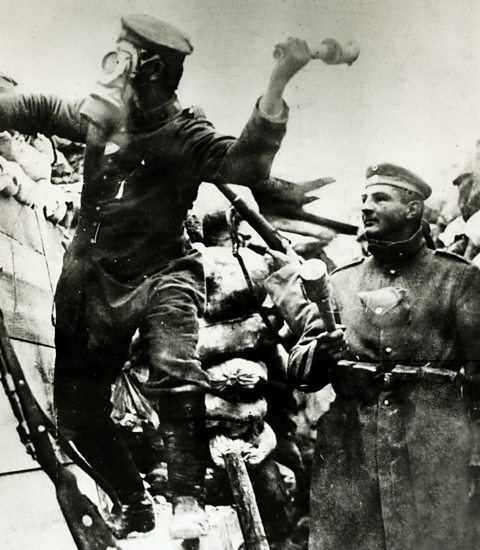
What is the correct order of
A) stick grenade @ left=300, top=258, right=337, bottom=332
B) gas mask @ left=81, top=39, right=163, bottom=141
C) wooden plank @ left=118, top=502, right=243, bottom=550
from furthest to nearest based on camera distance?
gas mask @ left=81, top=39, right=163, bottom=141
stick grenade @ left=300, top=258, right=337, bottom=332
wooden plank @ left=118, top=502, right=243, bottom=550

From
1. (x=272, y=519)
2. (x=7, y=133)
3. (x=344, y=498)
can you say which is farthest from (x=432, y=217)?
(x=7, y=133)

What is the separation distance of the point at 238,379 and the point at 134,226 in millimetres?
913

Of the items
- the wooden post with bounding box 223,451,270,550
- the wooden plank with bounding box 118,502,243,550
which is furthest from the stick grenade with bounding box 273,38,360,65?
the wooden plank with bounding box 118,502,243,550

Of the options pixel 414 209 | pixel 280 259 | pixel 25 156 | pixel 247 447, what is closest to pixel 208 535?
pixel 247 447

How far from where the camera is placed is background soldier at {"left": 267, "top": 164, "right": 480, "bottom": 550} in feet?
11.8

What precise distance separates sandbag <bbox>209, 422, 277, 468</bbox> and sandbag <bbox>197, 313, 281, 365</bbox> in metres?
0.38

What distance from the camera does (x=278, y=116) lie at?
3750 mm

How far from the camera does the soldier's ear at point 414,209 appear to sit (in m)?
3.77

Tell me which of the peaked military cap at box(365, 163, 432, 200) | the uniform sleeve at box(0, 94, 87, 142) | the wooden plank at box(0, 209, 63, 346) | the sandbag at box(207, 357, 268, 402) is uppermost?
the uniform sleeve at box(0, 94, 87, 142)

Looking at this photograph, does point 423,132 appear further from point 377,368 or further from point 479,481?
point 479,481

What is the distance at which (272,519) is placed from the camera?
11.8 feet

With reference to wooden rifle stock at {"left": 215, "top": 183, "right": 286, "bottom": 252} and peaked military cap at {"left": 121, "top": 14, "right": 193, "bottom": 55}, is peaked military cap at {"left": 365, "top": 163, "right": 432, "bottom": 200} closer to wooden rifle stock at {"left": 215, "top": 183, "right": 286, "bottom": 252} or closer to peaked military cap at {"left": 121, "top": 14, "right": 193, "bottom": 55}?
wooden rifle stock at {"left": 215, "top": 183, "right": 286, "bottom": 252}

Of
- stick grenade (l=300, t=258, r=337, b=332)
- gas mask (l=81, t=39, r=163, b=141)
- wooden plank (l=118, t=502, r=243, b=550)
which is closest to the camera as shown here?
wooden plank (l=118, t=502, r=243, b=550)

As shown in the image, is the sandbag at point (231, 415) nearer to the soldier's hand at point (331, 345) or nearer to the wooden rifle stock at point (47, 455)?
the soldier's hand at point (331, 345)
